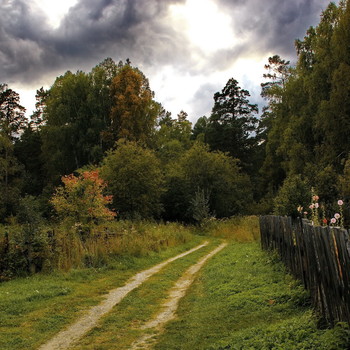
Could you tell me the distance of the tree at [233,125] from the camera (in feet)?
180

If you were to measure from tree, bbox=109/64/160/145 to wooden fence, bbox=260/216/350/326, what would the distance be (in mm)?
32049

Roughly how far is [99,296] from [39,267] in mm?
3236

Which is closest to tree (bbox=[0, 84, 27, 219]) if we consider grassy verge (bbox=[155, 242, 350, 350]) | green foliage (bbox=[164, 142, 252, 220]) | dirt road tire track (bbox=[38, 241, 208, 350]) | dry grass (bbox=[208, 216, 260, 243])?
green foliage (bbox=[164, 142, 252, 220])

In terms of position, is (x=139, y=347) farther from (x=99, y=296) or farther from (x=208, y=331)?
(x=99, y=296)

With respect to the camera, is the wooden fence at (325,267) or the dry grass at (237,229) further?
the dry grass at (237,229)

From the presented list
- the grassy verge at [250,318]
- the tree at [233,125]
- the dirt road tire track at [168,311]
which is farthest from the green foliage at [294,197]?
the tree at [233,125]

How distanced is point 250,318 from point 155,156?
31.4 meters

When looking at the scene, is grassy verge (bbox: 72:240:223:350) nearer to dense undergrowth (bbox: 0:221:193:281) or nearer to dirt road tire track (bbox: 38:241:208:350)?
dirt road tire track (bbox: 38:241:208:350)

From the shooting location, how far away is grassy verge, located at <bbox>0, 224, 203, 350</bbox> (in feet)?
21.6

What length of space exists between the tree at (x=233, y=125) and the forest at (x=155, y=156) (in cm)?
16

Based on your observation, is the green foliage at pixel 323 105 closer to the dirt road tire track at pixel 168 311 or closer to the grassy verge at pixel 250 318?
the dirt road tire track at pixel 168 311

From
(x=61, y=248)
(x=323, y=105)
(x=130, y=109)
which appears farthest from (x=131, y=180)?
(x=61, y=248)

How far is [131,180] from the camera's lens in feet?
92.0

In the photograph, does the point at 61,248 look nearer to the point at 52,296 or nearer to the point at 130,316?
the point at 52,296
